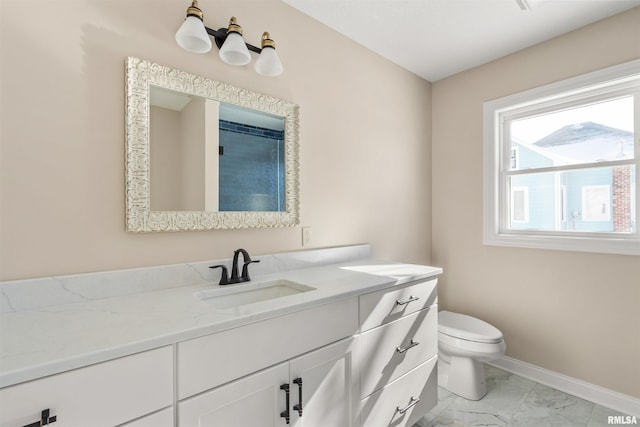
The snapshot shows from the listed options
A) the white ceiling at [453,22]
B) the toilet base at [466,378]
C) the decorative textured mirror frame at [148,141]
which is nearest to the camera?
the decorative textured mirror frame at [148,141]

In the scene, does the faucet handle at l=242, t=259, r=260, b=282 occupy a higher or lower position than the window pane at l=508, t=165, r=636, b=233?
lower

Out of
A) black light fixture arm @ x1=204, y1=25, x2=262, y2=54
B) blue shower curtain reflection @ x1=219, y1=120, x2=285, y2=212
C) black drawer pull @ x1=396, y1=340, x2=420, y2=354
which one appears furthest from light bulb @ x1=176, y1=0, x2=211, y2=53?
black drawer pull @ x1=396, y1=340, x2=420, y2=354

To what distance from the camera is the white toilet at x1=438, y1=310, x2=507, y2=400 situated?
6.17ft

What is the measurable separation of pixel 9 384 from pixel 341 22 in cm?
217

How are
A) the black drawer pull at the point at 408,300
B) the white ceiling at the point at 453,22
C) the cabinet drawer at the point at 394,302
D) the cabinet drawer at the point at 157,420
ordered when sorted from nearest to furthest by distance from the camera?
the cabinet drawer at the point at 157,420
the cabinet drawer at the point at 394,302
the black drawer pull at the point at 408,300
the white ceiling at the point at 453,22

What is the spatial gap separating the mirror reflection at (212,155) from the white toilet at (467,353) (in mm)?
1447

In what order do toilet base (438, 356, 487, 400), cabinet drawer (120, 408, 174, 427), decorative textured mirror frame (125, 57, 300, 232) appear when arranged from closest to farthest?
cabinet drawer (120, 408, 174, 427), decorative textured mirror frame (125, 57, 300, 232), toilet base (438, 356, 487, 400)

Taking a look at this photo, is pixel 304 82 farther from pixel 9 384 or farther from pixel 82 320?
pixel 9 384

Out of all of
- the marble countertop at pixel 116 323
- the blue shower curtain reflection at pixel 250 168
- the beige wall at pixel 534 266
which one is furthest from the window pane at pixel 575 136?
the blue shower curtain reflection at pixel 250 168

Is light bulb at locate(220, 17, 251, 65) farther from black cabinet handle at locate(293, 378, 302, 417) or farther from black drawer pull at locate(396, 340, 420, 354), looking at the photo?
black drawer pull at locate(396, 340, 420, 354)

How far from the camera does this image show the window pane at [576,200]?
73.7 inches

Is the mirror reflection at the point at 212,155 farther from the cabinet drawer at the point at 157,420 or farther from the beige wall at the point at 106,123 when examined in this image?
the cabinet drawer at the point at 157,420

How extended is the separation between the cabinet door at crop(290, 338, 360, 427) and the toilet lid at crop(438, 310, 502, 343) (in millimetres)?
1030

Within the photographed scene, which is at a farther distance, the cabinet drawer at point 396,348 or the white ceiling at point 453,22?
the white ceiling at point 453,22
